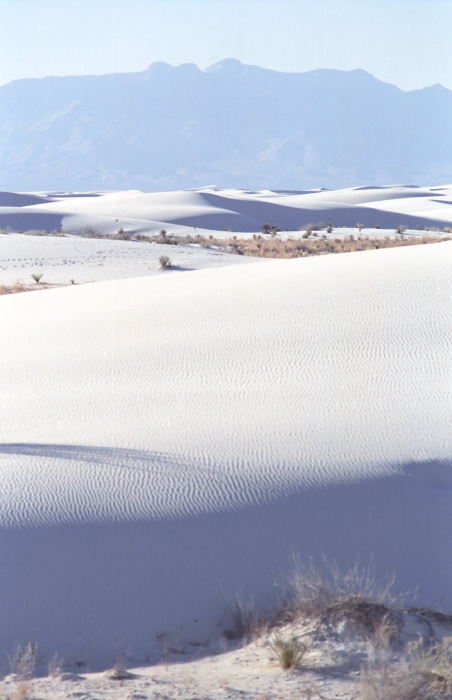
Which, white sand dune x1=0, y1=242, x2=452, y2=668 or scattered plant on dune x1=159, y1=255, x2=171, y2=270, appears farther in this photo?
scattered plant on dune x1=159, y1=255, x2=171, y2=270

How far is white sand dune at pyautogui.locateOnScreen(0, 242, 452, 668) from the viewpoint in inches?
197

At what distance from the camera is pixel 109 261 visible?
25953 millimetres

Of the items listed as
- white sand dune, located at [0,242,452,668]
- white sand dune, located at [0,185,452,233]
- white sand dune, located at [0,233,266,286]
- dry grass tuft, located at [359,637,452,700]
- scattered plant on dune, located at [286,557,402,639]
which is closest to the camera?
dry grass tuft, located at [359,637,452,700]

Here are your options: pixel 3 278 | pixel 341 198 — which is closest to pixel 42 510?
pixel 3 278

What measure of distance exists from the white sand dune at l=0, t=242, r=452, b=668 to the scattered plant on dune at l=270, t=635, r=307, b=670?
0.72 m

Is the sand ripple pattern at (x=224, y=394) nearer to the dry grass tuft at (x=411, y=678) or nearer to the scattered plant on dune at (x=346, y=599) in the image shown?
the scattered plant on dune at (x=346, y=599)

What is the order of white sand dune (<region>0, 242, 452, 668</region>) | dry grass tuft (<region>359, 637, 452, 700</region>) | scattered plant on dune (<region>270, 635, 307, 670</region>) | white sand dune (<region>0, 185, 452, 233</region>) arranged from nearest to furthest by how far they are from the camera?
dry grass tuft (<region>359, 637, 452, 700</region>)
scattered plant on dune (<region>270, 635, 307, 670</region>)
white sand dune (<region>0, 242, 452, 668</region>)
white sand dune (<region>0, 185, 452, 233</region>)

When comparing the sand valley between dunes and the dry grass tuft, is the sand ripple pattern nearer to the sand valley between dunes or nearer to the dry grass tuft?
the sand valley between dunes

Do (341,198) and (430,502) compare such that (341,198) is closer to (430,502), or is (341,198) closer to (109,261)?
(109,261)

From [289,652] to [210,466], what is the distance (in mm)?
2310

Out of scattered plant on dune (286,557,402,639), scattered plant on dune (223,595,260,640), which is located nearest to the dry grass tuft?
scattered plant on dune (286,557,402,639)

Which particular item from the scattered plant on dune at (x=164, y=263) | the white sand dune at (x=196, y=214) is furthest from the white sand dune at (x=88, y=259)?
the white sand dune at (x=196, y=214)

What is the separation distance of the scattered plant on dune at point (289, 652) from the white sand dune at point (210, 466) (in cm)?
72

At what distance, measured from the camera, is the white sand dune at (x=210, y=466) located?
501cm
